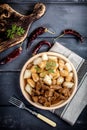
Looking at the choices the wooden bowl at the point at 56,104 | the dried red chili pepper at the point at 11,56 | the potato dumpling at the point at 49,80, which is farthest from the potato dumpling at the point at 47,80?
the dried red chili pepper at the point at 11,56

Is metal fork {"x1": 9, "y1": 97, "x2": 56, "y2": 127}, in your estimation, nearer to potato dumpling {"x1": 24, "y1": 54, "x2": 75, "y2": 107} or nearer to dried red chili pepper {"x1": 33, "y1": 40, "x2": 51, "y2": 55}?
potato dumpling {"x1": 24, "y1": 54, "x2": 75, "y2": 107}

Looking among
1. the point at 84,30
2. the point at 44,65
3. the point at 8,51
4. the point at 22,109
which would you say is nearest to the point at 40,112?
the point at 22,109

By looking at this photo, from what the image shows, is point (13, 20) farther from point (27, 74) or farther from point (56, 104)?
point (56, 104)

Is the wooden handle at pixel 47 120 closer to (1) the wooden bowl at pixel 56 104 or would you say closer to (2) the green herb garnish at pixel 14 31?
(1) the wooden bowl at pixel 56 104

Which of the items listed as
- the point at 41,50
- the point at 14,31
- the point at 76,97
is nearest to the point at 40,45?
the point at 41,50

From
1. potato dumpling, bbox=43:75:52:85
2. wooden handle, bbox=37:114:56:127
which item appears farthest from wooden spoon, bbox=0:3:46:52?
wooden handle, bbox=37:114:56:127
